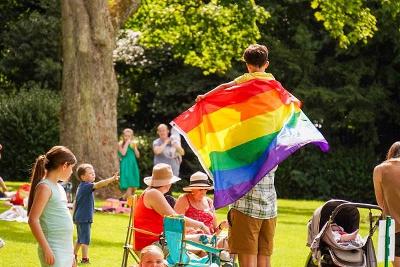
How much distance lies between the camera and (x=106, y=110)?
23891 mm

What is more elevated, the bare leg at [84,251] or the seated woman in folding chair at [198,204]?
the seated woman in folding chair at [198,204]

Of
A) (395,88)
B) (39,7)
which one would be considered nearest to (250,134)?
(395,88)

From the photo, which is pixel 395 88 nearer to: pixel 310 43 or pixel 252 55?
pixel 310 43

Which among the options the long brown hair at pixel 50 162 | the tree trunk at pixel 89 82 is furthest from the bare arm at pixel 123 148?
the long brown hair at pixel 50 162

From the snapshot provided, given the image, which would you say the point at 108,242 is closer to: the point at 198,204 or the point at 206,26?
the point at 198,204

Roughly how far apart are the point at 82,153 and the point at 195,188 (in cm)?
1254

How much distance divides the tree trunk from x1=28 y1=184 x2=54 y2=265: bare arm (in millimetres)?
15215

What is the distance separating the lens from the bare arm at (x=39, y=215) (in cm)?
823

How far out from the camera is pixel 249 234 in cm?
916

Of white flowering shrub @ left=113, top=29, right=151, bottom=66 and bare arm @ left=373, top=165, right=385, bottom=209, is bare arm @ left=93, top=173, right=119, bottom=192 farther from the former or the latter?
white flowering shrub @ left=113, top=29, right=151, bottom=66

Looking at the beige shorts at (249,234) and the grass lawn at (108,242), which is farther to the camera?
the grass lawn at (108,242)

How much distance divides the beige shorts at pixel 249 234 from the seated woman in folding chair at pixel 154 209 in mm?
1447

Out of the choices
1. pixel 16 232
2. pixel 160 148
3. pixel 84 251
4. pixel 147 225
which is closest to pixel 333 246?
pixel 147 225

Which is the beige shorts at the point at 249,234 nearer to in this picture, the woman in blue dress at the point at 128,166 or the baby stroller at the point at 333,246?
the baby stroller at the point at 333,246
